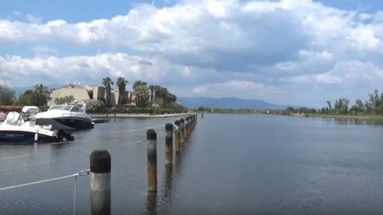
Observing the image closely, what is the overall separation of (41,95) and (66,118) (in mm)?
91701

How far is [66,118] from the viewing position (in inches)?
2473

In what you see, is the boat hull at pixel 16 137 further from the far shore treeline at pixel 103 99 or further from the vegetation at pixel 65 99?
the vegetation at pixel 65 99

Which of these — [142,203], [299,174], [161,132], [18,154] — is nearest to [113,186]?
[142,203]

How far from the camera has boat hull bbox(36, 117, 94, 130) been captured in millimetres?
58588

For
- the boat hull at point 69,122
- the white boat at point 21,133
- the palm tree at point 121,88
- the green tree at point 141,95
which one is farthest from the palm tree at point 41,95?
the white boat at point 21,133

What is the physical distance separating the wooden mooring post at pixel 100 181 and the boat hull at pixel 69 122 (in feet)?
156

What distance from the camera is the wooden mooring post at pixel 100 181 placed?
10.4 m

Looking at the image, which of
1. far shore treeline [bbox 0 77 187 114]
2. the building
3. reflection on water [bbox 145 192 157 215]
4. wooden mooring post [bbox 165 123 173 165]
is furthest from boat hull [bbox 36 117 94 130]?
the building

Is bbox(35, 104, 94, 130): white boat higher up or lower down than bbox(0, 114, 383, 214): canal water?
higher up

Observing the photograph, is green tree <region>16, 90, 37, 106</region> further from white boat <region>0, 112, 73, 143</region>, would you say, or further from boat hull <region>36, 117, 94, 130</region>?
white boat <region>0, 112, 73, 143</region>

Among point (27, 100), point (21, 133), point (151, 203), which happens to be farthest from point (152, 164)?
A: point (27, 100)

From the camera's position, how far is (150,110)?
15488 cm

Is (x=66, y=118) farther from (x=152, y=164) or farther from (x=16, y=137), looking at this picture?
(x=152, y=164)

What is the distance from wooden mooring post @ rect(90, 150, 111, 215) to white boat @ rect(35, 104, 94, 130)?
4795 cm
